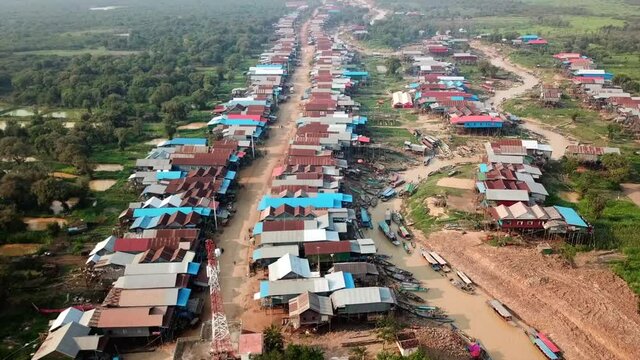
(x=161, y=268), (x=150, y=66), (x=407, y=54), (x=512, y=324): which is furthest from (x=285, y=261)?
(x=407, y=54)

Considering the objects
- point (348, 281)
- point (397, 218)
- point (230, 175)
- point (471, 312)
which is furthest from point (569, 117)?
point (348, 281)

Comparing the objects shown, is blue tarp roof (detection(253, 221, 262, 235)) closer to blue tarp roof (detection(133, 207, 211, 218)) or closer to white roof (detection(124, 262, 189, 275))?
blue tarp roof (detection(133, 207, 211, 218))

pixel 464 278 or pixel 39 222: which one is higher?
pixel 39 222

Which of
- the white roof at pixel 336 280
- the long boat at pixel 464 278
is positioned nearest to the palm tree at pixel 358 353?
the white roof at pixel 336 280

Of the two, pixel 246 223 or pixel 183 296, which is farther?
pixel 246 223

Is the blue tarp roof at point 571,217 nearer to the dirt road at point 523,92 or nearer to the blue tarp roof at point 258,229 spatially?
the dirt road at point 523,92

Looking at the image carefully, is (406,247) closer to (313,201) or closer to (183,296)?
(313,201)

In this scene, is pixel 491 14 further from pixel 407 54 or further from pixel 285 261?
pixel 285 261
